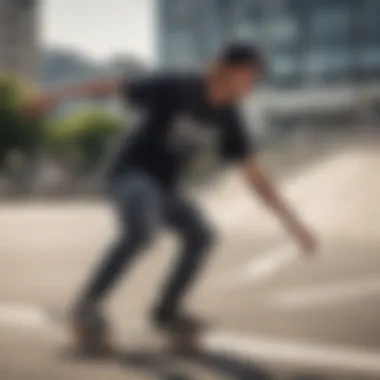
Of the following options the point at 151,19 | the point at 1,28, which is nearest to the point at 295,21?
the point at 151,19

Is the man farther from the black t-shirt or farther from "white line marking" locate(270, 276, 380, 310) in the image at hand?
"white line marking" locate(270, 276, 380, 310)

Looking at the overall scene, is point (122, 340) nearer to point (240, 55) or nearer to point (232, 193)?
point (232, 193)

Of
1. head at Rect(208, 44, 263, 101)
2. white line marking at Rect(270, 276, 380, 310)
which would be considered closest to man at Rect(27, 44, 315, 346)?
head at Rect(208, 44, 263, 101)

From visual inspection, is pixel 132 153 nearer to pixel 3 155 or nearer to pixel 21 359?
pixel 3 155

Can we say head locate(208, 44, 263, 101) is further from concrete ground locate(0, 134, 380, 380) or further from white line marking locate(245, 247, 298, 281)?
white line marking locate(245, 247, 298, 281)

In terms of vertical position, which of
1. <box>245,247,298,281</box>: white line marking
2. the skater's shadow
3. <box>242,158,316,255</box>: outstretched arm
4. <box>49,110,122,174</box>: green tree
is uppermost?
<box>49,110,122,174</box>: green tree

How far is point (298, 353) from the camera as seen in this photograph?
A: 3.38 ft

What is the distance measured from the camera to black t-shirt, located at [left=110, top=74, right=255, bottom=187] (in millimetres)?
1001

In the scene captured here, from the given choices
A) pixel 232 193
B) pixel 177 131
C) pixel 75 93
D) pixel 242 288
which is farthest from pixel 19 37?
pixel 242 288

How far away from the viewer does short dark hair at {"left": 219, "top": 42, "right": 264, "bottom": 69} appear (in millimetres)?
1008

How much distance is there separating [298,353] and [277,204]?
23cm

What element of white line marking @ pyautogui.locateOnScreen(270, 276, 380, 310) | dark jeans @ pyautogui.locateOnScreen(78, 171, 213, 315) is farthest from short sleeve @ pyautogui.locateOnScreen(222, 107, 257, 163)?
white line marking @ pyautogui.locateOnScreen(270, 276, 380, 310)

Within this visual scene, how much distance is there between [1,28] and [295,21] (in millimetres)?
455

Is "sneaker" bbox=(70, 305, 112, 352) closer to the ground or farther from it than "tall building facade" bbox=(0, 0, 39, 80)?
closer to the ground
